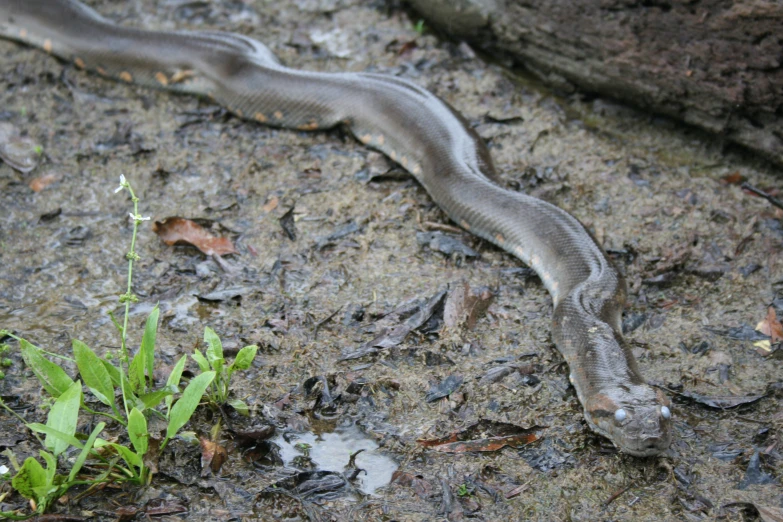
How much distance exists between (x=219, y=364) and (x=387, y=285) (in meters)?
1.55

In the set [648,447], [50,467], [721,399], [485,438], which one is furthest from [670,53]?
[50,467]

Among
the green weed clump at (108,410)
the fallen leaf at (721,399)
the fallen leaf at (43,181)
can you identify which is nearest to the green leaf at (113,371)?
the green weed clump at (108,410)

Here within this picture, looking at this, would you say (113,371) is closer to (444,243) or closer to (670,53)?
(444,243)

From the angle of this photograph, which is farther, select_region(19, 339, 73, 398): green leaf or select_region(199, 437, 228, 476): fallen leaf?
select_region(199, 437, 228, 476): fallen leaf

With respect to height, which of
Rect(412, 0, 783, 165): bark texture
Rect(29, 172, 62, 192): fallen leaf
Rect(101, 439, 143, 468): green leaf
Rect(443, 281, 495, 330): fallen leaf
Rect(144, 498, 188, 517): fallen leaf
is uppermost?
Rect(412, 0, 783, 165): bark texture

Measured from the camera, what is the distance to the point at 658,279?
199 inches

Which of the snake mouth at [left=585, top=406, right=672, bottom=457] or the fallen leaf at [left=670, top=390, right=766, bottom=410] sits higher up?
the snake mouth at [left=585, top=406, right=672, bottom=457]

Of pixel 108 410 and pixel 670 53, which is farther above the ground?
pixel 670 53

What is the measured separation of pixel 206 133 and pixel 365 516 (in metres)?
4.16

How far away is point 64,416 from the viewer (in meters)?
3.32

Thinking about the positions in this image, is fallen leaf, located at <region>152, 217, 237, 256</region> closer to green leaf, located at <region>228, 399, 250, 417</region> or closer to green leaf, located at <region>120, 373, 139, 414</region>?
green leaf, located at <region>228, 399, 250, 417</region>

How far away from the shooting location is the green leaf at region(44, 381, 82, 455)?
331 centimetres

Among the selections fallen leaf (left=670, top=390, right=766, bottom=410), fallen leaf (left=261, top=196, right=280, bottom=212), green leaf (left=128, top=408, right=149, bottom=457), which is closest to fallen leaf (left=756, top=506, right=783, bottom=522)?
fallen leaf (left=670, top=390, right=766, bottom=410)

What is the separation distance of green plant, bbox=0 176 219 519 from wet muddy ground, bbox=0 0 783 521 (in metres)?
0.18
